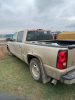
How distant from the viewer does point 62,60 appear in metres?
1.94

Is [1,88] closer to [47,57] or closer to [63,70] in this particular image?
[47,57]

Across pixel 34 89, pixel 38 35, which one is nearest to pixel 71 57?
pixel 34 89

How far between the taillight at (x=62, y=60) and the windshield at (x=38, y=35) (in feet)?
6.63

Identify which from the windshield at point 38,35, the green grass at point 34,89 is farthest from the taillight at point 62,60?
the windshield at point 38,35

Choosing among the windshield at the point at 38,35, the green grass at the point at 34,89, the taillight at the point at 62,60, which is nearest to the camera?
the taillight at the point at 62,60

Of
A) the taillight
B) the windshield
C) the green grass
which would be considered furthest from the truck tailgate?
the windshield

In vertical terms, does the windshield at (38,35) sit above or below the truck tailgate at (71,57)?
above

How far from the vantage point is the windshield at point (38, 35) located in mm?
3666

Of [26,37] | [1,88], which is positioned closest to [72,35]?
[26,37]

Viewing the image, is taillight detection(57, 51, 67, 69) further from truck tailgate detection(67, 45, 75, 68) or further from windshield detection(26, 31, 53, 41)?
windshield detection(26, 31, 53, 41)

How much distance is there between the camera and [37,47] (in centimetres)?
258

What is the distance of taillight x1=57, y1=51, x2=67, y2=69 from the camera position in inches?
75.3

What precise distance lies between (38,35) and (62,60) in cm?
224

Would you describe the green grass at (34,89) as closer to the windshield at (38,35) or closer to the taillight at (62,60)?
the taillight at (62,60)
